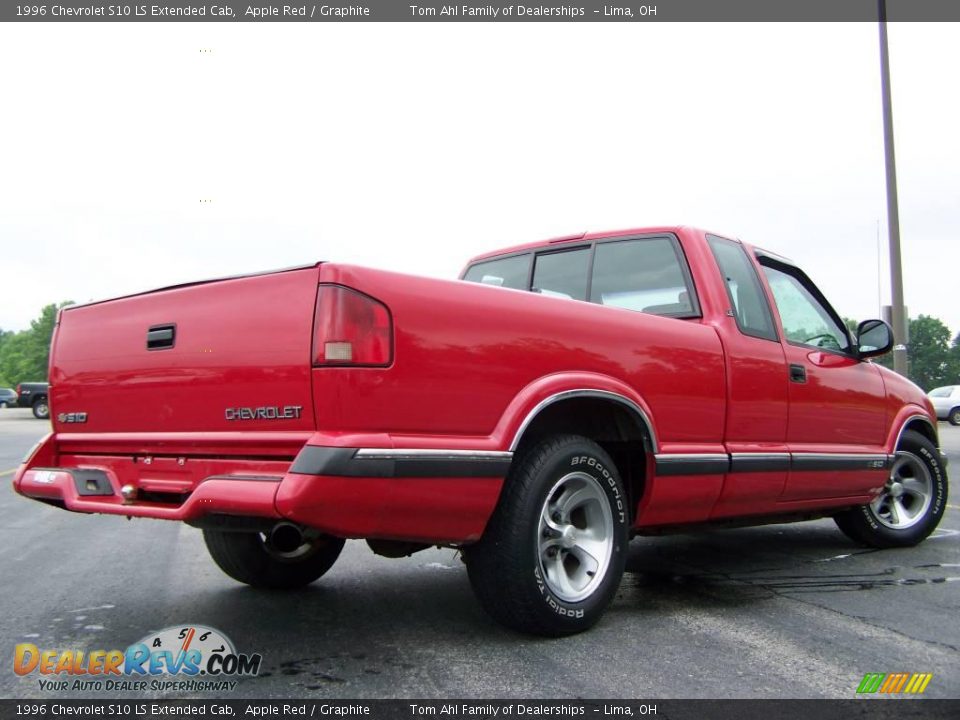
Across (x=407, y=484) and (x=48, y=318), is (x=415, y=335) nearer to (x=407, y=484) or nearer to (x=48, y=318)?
(x=407, y=484)

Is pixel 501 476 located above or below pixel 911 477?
above

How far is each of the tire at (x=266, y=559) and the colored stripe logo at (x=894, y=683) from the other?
2492 millimetres

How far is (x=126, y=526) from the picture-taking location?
693 cm

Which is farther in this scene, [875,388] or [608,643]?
[875,388]

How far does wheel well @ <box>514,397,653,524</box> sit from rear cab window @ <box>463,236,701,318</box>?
2.86ft

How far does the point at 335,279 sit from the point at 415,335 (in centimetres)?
34

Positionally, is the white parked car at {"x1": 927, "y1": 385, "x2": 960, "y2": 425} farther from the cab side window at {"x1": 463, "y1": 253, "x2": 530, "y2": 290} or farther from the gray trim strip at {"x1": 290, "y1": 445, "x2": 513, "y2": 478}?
the gray trim strip at {"x1": 290, "y1": 445, "x2": 513, "y2": 478}

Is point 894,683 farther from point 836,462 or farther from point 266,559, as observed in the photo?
point 266,559

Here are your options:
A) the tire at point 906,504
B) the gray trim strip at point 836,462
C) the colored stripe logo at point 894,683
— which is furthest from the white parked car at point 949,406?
the colored stripe logo at point 894,683

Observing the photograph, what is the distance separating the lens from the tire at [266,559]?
424 cm

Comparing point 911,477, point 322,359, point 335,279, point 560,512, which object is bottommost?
point 911,477

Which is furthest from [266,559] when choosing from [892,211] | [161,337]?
[892,211]

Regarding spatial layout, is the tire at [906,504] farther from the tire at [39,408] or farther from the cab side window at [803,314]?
the tire at [39,408]

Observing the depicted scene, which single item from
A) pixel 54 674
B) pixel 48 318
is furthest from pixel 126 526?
pixel 48 318
